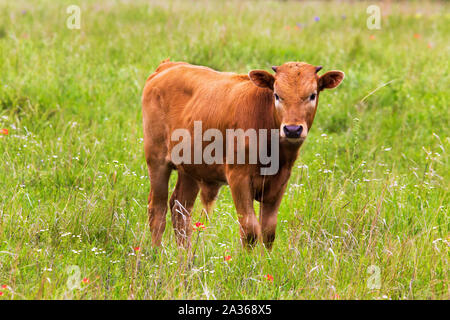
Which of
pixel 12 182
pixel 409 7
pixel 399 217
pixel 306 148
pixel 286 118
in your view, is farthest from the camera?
pixel 409 7

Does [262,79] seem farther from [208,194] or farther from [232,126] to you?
[208,194]

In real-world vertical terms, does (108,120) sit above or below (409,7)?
below

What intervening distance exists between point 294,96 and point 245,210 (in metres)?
0.87

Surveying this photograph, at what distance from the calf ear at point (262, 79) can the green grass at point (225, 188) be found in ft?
3.43

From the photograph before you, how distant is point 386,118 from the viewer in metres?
7.71

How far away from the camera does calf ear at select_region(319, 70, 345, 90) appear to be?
467cm

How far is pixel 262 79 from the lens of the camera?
15.3 ft

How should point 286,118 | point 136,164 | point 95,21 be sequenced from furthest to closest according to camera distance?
point 95,21 < point 136,164 < point 286,118

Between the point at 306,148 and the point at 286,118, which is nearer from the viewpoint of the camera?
the point at 286,118

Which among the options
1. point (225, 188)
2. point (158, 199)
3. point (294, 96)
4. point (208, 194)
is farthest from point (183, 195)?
point (294, 96)

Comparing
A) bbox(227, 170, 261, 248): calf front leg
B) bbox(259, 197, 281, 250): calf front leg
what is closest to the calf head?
bbox(227, 170, 261, 248): calf front leg
